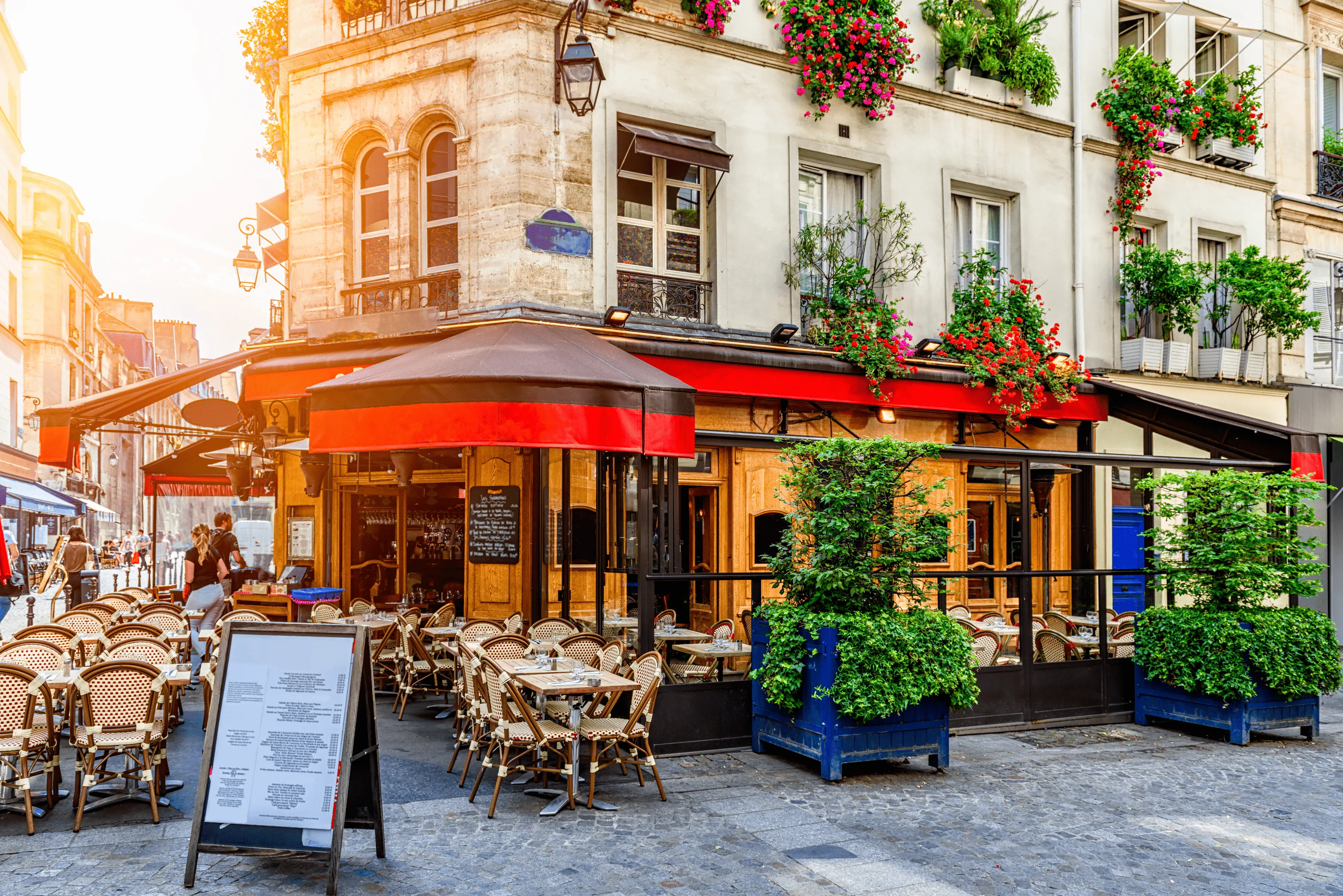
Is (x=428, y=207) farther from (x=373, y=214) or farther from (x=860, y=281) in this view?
(x=860, y=281)

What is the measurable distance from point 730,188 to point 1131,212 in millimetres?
6781

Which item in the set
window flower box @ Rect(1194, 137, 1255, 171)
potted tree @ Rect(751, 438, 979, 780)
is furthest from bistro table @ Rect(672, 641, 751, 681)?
window flower box @ Rect(1194, 137, 1255, 171)

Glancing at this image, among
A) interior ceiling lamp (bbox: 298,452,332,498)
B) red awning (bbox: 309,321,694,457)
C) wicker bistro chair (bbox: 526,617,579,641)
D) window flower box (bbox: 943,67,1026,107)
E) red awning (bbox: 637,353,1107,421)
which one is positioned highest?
window flower box (bbox: 943,67,1026,107)

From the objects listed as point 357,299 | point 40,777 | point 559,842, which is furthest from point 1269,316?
point 40,777

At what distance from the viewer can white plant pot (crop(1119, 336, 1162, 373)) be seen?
15.2 meters

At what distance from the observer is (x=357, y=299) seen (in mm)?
12219

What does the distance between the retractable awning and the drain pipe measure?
2.52 feet

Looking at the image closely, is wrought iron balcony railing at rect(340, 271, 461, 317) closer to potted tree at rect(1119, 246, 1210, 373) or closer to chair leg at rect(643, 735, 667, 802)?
chair leg at rect(643, 735, 667, 802)

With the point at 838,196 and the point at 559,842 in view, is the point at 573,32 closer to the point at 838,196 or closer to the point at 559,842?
the point at 838,196

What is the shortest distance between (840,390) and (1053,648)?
399 cm

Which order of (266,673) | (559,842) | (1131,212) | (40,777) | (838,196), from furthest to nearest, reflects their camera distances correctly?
(1131,212) → (838,196) → (40,777) → (559,842) → (266,673)

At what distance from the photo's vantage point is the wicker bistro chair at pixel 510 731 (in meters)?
6.89

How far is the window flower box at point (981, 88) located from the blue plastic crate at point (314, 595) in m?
10.3

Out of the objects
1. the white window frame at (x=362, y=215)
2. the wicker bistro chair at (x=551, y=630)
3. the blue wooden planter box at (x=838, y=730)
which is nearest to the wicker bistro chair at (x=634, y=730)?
the blue wooden planter box at (x=838, y=730)
